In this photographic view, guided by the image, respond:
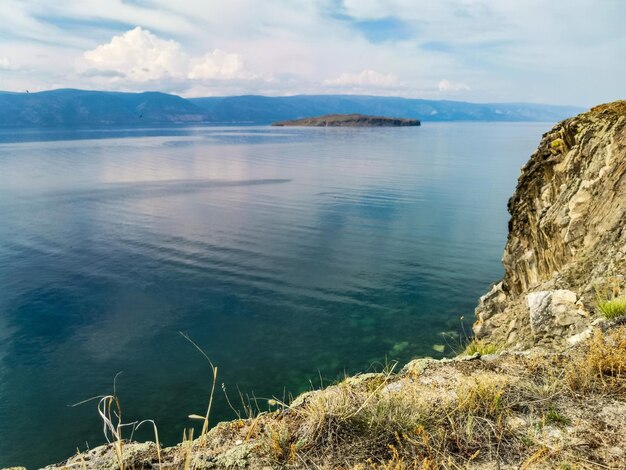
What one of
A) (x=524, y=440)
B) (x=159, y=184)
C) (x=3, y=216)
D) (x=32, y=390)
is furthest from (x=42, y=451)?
(x=159, y=184)

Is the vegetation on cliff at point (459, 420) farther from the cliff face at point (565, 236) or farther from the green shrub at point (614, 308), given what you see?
the cliff face at point (565, 236)

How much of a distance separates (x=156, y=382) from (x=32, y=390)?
15.5 feet

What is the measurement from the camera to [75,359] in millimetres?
18000

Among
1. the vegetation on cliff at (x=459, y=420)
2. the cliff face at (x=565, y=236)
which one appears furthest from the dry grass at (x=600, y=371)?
the cliff face at (x=565, y=236)

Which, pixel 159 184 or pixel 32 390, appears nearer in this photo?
pixel 32 390

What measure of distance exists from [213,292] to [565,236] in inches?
718

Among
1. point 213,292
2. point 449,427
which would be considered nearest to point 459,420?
point 449,427

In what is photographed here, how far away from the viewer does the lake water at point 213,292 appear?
53.0 ft

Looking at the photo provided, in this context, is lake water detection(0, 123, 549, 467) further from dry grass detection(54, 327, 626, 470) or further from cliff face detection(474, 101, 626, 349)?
dry grass detection(54, 327, 626, 470)

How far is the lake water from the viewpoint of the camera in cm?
1614

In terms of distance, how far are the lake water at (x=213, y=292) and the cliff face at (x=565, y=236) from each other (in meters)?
4.65

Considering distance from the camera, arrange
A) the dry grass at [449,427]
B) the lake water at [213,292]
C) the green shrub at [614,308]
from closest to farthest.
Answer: the dry grass at [449,427], the green shrub at [614,308], the lake water at [213,292]

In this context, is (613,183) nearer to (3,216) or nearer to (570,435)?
(570,435)

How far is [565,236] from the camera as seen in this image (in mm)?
14461
